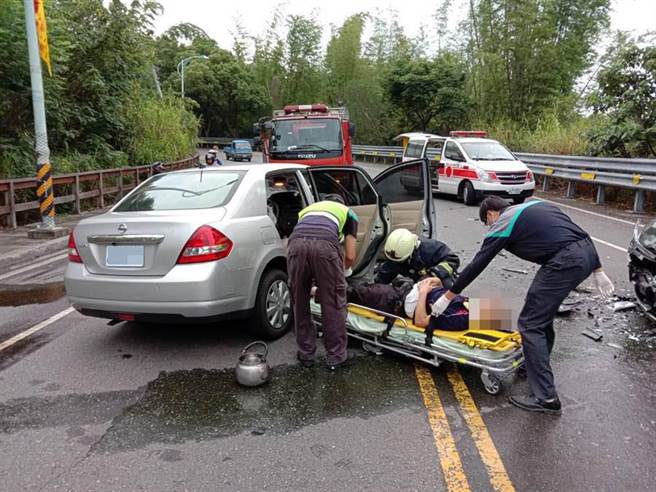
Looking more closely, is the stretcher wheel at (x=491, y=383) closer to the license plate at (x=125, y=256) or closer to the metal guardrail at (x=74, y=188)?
the license plate at (x=125, y=256)

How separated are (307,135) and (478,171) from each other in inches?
178

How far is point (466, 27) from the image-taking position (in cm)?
3111

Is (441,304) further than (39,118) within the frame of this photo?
No

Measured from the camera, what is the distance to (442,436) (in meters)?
3.31

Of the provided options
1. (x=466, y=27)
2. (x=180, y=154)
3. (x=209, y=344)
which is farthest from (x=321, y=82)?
(x=209, y=344)

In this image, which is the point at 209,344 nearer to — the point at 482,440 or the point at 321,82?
the point at 482,440

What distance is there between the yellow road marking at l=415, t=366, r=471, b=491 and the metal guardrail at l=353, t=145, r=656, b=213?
10343 millimetres

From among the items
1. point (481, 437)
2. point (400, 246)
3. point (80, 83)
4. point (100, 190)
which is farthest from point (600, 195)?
point (80, 83)

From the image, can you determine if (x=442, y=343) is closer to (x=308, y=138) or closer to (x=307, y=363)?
(x=307, y=363)

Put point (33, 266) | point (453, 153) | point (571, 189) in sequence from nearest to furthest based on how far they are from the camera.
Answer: point (33, 266), point (453, 153), point (571, 189)

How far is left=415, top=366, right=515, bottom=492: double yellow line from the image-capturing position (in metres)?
2.86

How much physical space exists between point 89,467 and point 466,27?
107 feet

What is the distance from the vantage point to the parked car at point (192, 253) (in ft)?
13.9

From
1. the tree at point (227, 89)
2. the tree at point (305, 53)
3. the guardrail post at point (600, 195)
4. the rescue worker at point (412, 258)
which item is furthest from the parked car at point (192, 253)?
the tree at point (227, 89)
